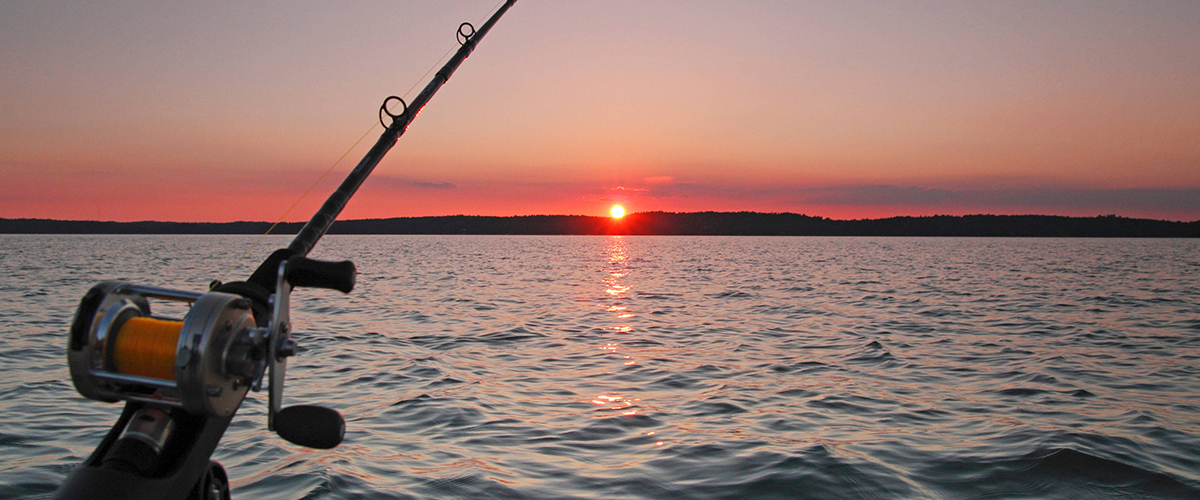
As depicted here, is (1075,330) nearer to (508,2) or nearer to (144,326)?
(508,2)

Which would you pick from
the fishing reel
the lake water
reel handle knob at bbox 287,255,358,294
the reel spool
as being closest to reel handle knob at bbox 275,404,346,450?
the fishing reel

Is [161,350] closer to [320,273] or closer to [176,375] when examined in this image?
[176,375]

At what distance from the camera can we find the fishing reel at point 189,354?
1.93 metres

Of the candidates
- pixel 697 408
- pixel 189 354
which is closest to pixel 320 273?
pixel 189 354

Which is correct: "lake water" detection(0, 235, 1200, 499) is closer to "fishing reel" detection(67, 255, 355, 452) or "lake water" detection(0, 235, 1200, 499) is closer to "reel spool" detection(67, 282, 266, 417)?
"fishing reel" detection(67, 255, 355, 452)

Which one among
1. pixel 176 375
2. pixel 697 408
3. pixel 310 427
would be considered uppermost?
pixel 176 375

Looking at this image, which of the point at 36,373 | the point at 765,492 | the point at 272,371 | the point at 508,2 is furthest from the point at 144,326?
the point at 36,373

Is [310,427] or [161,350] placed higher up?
[161,350]

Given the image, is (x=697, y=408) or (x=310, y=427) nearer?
(x=310, y=427)

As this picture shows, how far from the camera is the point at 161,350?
1994mm

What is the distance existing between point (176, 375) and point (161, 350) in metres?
0.15

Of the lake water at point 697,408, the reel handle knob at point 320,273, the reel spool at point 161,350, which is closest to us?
the reel spool at point 161,350

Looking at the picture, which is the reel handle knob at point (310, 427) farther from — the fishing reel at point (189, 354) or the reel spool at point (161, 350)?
the reel spool at point (161, 350)

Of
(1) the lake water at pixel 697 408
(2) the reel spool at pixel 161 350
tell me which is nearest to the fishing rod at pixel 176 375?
(2) the reel spool at pixel 161 350
